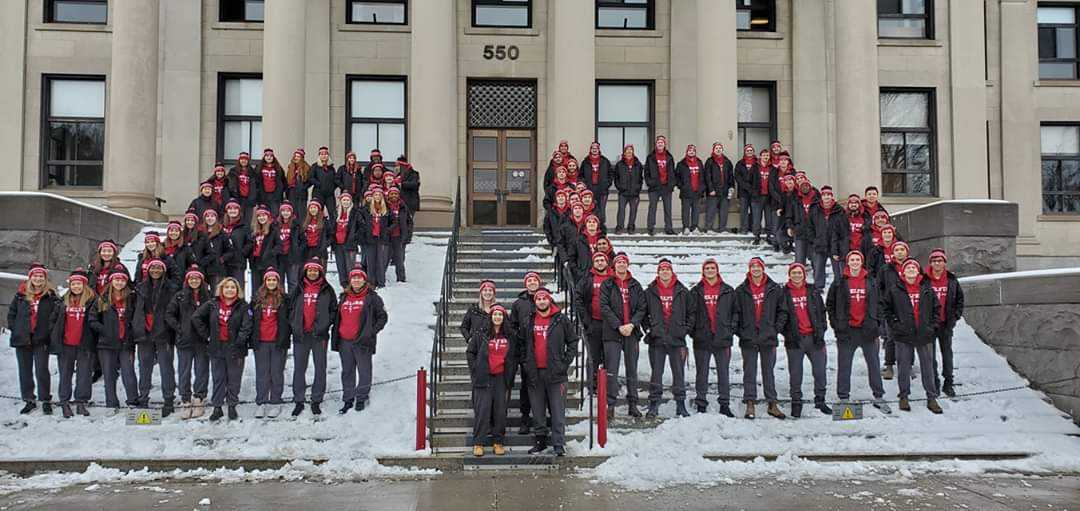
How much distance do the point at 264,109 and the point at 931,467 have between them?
1572cm

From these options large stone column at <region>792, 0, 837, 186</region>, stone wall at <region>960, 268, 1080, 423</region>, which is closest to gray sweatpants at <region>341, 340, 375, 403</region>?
stone wall at <region>960, 268, 1080, 423</region>

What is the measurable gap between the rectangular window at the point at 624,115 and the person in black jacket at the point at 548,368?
47.5 feet

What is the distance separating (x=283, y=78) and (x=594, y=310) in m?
11.7

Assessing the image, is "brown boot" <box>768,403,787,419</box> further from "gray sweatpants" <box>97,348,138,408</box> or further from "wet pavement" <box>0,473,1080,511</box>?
"gray sweatpants" <box>97,348,138,408</box>

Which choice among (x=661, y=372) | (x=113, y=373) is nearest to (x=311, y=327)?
(x=113, y=373)

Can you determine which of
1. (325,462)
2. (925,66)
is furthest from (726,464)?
(925,66)

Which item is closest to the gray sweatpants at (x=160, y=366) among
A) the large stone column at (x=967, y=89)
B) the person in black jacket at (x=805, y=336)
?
the person in black jacket at (x=805, y=336)

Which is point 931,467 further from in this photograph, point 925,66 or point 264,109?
point 925,66

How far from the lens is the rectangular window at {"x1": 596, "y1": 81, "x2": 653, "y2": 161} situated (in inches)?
969

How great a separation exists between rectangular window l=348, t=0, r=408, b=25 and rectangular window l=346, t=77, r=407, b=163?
4.91ft

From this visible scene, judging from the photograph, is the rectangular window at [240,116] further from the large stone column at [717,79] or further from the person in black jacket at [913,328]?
the person in black jacket at [913,328]

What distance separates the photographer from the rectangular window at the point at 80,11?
23.7m

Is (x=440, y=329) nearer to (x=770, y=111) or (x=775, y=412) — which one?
(x=775, y=412)

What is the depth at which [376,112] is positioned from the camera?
2420 centimetres
